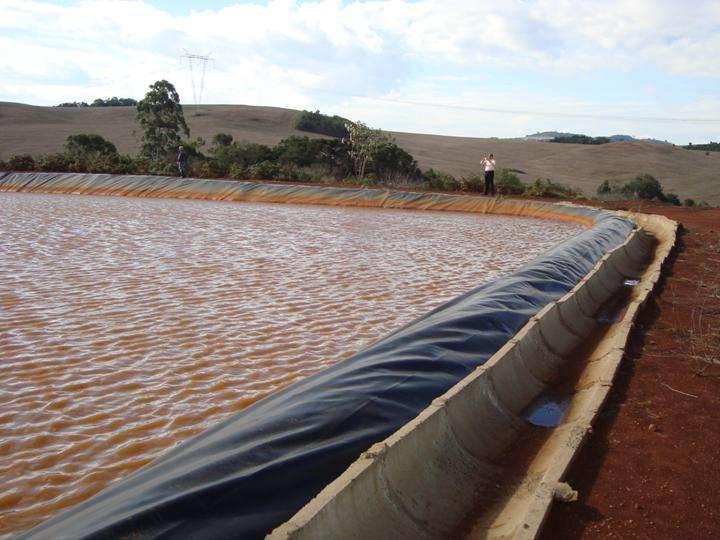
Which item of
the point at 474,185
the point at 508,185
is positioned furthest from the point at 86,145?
the point at 508,185

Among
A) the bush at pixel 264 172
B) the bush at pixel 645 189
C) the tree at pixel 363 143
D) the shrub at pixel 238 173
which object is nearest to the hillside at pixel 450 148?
the bush at pixel 645 189

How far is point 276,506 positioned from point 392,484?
57 centimetres

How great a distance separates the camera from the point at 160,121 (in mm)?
35875

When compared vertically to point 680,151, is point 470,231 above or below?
below

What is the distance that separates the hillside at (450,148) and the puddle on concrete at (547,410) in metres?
39.4

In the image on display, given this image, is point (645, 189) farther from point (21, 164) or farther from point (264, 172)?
point (21, 164)

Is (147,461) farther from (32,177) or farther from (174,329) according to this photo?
(32,177)

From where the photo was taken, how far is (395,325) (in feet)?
21.0

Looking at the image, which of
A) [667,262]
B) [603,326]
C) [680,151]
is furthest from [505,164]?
[603,326]

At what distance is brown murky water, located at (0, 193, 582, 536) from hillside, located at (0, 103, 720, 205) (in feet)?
113

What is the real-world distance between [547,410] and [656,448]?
1.01 m

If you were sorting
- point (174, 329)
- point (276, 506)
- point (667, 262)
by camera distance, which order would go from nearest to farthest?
point (276, 506), point (174, 329), point (667, 262)

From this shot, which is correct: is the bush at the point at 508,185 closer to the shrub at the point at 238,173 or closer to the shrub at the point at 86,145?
the shrub at the point at 238,173

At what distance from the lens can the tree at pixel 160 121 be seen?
3559 cm
